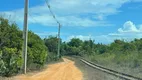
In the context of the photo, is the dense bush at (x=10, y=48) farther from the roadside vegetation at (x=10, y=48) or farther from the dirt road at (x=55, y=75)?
the dirt road at (x=55, y=75)

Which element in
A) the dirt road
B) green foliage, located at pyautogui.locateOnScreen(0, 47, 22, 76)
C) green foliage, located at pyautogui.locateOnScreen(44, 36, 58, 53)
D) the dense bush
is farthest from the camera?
green foliage, located at pyautogui.locateOnScreen(44, 36, 58, 53)

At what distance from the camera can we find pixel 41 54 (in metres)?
41.4

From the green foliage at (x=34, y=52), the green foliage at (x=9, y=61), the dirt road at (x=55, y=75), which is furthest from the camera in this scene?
the green foliage at (x=34, y=52)

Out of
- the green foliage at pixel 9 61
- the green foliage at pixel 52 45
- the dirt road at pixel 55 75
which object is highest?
the green foliage at pixel 52 45

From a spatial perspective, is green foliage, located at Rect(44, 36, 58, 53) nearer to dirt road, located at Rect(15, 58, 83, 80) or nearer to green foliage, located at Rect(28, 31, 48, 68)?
green foliage, located at Rect(28, 31, 48, 68)

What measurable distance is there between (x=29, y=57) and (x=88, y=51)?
335 ft

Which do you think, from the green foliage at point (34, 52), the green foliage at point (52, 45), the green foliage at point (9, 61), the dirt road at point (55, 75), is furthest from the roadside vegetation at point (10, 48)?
the green foliage at point (52, 45)

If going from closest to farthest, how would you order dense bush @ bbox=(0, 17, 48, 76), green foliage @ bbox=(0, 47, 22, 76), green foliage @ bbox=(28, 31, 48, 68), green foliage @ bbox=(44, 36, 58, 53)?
green foliage @ bbox=(0, 47, 22, 76), dense bush @ bbox=(0, 17, 48, 76), green foliage @ bbox=(28, 31, 48, 68), green foliage @ bbox=(44, 36, 58, 53)

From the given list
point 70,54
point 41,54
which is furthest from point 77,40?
point 41,54

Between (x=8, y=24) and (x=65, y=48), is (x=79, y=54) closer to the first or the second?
(x=65, y=48)

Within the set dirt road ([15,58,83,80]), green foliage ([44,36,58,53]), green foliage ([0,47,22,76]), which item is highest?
green foliage ([44,36,58,53])

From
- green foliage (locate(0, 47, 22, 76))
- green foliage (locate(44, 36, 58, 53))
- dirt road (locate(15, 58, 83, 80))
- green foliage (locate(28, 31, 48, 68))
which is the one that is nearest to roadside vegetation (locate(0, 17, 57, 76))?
green foliage (locate(0, 47, 22, 76))

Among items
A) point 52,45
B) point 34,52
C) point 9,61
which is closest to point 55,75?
point 9,61

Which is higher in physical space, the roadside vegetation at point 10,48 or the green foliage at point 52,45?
the green foliage at point 52,45
